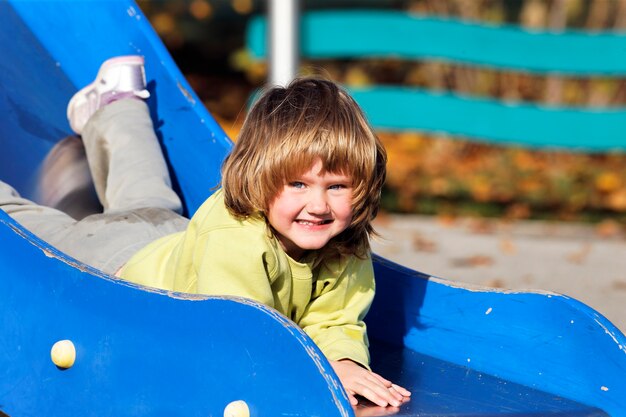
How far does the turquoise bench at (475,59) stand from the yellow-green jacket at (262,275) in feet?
13.1

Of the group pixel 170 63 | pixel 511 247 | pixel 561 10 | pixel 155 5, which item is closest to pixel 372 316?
pixel 170 63

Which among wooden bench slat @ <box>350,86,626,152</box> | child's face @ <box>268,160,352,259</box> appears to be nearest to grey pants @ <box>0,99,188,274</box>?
child's face @ <box>268,160,352,259</box>

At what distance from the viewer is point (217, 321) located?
228 cm

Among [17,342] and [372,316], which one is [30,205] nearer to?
[17,342]

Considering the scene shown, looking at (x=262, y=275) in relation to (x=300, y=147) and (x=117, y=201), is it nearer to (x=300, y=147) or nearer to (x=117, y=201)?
(x=300, y=147)

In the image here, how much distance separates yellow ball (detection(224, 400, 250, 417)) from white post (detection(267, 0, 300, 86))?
4.03 m

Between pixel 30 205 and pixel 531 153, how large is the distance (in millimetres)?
5546

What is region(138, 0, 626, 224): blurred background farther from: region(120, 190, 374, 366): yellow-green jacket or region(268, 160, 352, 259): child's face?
region(268, 160, 352, 259): child's face

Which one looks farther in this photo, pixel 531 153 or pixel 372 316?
pixel 531 153

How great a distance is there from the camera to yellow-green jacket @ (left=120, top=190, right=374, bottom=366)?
247 cm

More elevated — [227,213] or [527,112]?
[227,213]

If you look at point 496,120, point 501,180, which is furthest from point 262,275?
point 501,180

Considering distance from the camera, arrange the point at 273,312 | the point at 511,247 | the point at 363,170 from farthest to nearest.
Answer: the point at 511,247 < the point at 363,170 < the point at 273,312

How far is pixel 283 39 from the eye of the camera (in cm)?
617
